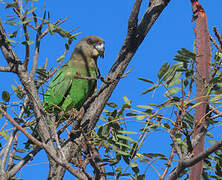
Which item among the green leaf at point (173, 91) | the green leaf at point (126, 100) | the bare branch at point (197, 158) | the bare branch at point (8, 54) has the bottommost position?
the bare branch at point (197, 158)

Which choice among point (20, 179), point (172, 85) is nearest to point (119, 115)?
point (172, 85)

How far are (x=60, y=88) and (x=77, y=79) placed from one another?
0.92 ft

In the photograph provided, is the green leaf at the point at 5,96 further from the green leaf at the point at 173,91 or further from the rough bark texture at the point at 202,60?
the rough bark texture at the point at 202,60

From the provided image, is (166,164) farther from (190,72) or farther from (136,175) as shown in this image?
(190,72)

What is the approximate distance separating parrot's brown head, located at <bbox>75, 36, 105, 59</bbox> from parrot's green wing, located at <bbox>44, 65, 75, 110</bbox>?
0.54 metres

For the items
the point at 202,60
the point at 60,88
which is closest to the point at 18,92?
the point at 60,88

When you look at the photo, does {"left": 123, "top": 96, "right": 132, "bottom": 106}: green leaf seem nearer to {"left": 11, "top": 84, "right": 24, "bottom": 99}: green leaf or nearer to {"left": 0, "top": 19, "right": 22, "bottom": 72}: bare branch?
{"left": 0, "top": 19, "right": 22, "bottom": 72}: bare branch

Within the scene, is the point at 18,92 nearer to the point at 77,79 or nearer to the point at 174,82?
the point at 77,79

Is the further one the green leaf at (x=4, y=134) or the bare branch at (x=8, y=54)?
the green leaf at (x=4, y=134)

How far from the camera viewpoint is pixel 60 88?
4.47m

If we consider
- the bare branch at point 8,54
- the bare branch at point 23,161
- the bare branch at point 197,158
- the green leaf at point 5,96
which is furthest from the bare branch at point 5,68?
the bare branch at point 197,158

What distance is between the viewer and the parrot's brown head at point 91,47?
498 cm

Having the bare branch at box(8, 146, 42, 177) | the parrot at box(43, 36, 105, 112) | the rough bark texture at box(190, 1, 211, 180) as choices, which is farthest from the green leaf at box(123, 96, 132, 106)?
the parrot at box(43, 36, 105, 112)

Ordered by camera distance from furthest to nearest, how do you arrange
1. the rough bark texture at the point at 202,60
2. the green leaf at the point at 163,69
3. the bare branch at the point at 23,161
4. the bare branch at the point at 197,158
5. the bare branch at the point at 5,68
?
the bare branch at the point at 23,161 < the bare branch at the point at 5,68 < the green leaf at the point at 163,69 < the rough bark texture at the point at 202,60 < the bare branch at the point at 197,158
